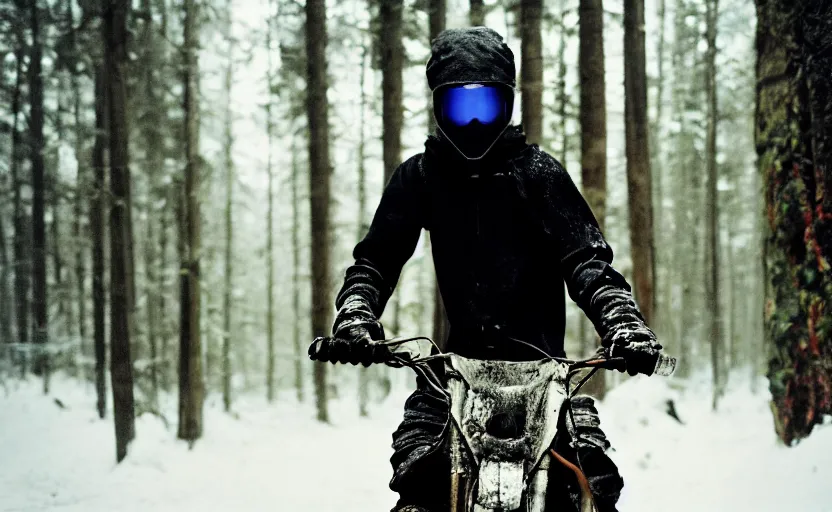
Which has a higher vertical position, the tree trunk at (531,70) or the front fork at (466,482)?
the tree trunk at (531,70)

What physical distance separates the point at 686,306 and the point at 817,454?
20303 millimetres

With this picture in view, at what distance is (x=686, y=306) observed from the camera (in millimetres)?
25312

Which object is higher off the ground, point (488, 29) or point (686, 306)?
point (488, 29)

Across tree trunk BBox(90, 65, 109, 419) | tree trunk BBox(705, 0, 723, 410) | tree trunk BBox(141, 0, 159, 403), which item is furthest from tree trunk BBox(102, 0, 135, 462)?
tree trunk BBox(705, 0, 723, 410)

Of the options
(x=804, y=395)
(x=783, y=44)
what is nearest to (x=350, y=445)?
(x=804, y=395)

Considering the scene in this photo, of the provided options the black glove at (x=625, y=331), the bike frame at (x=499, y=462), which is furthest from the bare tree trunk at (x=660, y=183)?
the bike frame at (x=499, y=462)

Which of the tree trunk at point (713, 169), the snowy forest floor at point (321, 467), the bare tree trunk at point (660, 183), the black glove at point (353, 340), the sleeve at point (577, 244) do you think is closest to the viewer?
the black glove at point (353, 340)

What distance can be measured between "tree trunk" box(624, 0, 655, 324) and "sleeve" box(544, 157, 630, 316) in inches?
316

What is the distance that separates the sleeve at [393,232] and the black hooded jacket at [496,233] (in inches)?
0.9

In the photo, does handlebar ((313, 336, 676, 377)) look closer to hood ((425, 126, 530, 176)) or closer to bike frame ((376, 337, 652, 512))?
bike frame ((376, 337, 652, 512))

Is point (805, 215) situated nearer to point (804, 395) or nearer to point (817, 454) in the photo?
point (804, 395)

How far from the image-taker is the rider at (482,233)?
2693 millimetres

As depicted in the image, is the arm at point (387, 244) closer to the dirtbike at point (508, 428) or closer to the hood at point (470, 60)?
the hood at point (470, 60)

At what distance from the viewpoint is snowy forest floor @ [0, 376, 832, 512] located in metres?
6.58
